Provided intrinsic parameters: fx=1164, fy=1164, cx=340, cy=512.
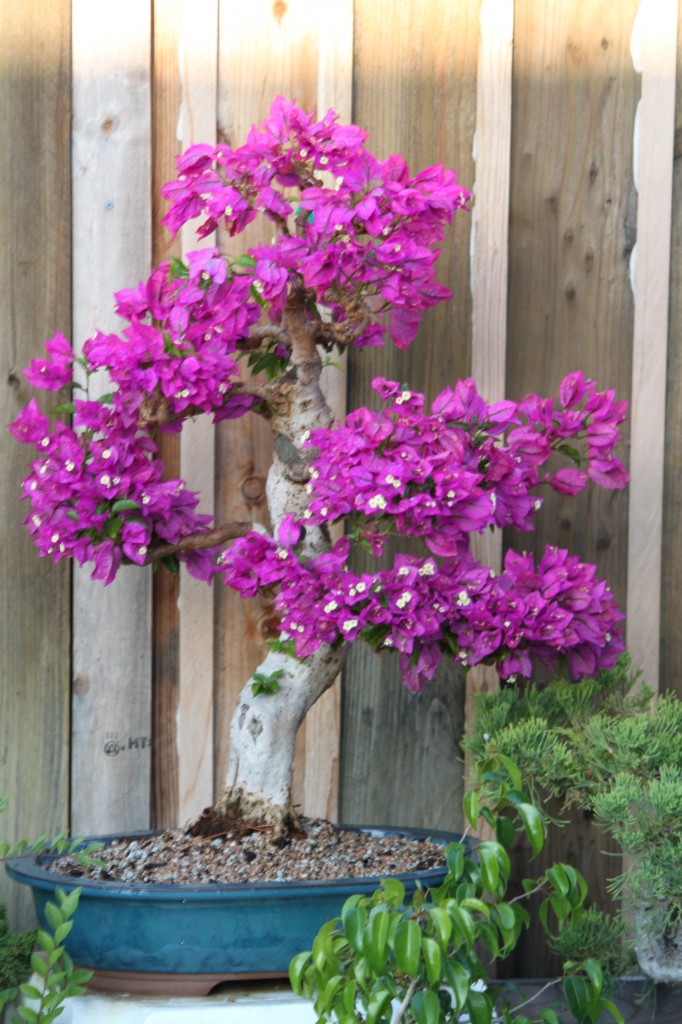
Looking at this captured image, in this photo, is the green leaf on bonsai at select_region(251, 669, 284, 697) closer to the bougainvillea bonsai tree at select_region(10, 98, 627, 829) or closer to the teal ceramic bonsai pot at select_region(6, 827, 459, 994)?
the bougainvillea bonsai tree at select_region(10, 98, 627, 829)

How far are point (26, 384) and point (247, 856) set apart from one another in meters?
0.77

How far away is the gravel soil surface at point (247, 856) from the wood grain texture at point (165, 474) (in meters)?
0.20

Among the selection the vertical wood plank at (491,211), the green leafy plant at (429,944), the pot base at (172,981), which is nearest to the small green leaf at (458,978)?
the green leafy plant at (429,944)

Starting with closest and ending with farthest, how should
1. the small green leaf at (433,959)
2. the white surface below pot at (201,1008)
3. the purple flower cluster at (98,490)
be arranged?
the small green leaf at (433,959) < the white surface below pot at (201,1008) < the purple flower cluster at (98,490)

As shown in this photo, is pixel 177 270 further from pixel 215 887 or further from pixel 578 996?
pixel 578 996

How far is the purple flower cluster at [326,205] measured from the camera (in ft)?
4.66

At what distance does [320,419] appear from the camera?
1.59 m

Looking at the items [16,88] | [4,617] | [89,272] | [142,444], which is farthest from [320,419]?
[16,88]

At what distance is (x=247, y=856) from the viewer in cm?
147

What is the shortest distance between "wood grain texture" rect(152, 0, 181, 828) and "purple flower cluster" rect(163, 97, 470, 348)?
0.31 meters

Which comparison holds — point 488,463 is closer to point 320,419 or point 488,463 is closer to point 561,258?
point 320,419

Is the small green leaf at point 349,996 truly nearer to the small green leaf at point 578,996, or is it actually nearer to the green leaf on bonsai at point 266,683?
the small green leaf at point 578,996

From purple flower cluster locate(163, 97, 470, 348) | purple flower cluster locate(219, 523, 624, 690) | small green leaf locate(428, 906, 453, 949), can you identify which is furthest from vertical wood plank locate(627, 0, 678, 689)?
small green leaf locate(428, 906, 453, 949)

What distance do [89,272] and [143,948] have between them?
98 cm
